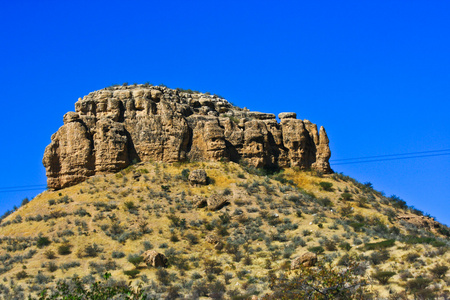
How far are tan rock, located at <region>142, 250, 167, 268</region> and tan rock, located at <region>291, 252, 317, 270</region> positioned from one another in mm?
7488

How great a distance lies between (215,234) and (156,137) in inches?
467

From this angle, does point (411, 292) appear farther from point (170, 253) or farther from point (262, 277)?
point (170, 253)

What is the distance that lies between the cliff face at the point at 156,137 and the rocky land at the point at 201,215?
0.10 metres

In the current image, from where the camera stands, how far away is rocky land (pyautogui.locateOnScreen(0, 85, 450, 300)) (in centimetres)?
2862

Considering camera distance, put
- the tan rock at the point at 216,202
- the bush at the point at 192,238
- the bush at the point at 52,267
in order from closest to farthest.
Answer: the bush at the point at 52,267 < the bush at the point at 192,238 < the tan rock at the point at 216,202

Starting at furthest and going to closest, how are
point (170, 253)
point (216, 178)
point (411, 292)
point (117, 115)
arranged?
point (117, 115) → point (216, 178) → point (170, 253) → point (411, 292)

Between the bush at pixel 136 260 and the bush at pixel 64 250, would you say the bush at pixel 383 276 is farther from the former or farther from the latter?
the bush at pixel 64 250

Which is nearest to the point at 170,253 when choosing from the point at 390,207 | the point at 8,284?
the point at 8,284

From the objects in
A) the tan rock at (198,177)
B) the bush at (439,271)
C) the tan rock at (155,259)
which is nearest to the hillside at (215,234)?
the bush at (439,271)

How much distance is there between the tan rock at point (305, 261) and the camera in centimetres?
2920

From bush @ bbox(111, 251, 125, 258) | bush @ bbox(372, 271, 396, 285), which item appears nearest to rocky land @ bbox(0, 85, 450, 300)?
bush @ bbox(372, 271, 396, 285)

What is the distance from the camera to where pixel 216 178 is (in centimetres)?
4188

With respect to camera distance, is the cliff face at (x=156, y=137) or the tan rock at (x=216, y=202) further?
the cliff face at (x=156, y=137)

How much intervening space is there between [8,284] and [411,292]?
20.9 meters
